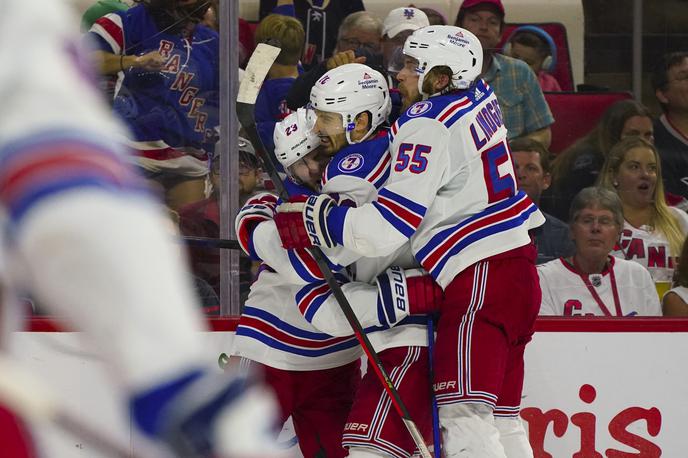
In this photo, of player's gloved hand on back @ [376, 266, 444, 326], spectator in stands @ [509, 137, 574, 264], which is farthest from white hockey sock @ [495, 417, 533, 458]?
spectator in stands @ [509, 137, 574, 264]

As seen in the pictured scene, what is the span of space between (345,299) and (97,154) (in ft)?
7.06

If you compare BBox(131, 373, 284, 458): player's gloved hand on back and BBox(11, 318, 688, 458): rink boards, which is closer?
BBox(131, 373, 284, 458): player's gloved hand on back

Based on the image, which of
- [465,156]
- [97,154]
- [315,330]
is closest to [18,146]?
[97,154]

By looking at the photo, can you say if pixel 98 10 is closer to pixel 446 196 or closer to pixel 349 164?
pixel 349 164

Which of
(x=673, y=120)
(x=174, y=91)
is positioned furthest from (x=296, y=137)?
(x=673, y=120)

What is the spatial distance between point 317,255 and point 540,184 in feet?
3.33

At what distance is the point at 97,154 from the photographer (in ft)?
2.58

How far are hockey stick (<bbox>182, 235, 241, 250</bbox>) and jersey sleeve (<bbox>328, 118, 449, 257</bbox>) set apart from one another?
2.18 ft

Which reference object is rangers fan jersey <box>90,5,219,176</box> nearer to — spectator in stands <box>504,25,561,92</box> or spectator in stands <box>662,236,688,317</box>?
spectator in stands <box>504,25,561,92</box>

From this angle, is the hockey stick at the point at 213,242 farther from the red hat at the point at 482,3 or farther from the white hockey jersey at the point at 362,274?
the red hat at the point at 482,3

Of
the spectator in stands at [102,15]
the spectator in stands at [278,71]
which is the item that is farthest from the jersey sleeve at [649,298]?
the spectator in stands at [102,15]

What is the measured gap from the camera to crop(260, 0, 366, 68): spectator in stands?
376 centimetres

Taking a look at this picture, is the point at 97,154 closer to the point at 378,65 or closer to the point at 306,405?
the point at 306,405

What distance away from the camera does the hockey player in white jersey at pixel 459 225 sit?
2.79 meters
